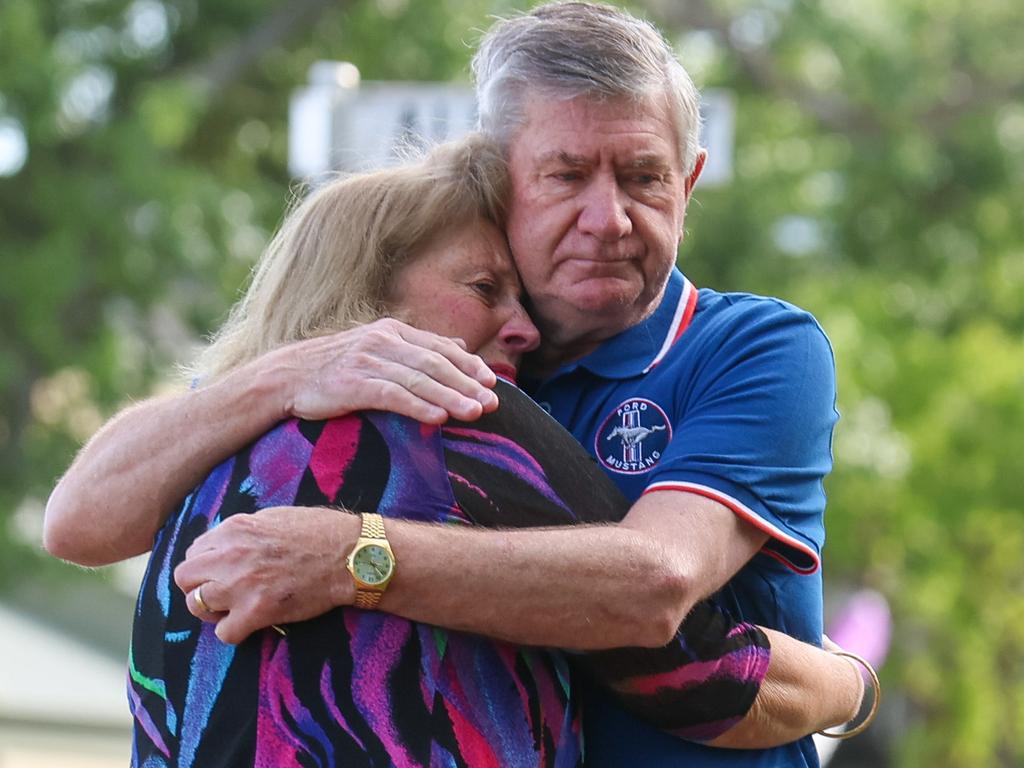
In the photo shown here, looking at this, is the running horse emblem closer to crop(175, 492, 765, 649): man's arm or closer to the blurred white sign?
crop(175, 492, 765, 649): man's arm

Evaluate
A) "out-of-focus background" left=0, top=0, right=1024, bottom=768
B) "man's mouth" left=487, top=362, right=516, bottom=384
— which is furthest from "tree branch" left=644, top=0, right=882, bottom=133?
"man's mouth" left=487, top=362, right=516, bottom=384

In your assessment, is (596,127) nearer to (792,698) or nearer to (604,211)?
(604,211)

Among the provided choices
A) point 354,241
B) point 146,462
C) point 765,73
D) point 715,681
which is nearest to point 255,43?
point 765,73

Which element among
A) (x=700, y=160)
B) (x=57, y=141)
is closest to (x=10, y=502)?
(x=57, y=141)

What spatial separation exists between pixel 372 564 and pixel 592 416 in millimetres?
656

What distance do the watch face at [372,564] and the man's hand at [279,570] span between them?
0.02 metres

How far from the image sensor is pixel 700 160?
3031 mm

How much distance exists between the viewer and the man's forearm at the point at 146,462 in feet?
7.94

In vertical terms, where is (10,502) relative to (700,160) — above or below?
below

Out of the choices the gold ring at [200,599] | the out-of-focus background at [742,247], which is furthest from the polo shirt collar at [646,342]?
the out-of-focus background at [742,247]

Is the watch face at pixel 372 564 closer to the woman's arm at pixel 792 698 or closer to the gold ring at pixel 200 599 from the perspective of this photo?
the gold ring at pixel 200 599

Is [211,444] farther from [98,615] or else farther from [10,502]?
[98,615]

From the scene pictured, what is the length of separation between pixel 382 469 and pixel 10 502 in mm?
7141

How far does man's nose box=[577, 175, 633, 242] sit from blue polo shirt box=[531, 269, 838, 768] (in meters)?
0.19
